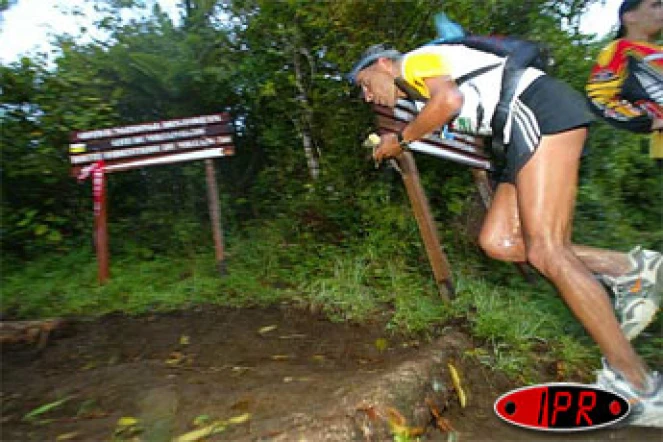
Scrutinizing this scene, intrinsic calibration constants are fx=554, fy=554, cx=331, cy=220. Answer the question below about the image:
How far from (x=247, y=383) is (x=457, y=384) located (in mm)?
1002

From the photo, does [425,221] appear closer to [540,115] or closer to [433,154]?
[433,154]

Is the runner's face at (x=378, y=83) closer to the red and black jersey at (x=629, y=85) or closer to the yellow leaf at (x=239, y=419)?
Result: the red and black jersey at (x=629, y=85)

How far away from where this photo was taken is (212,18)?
489 centimetres

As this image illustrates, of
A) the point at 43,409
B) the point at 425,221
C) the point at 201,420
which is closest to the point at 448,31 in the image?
the point at 425,221

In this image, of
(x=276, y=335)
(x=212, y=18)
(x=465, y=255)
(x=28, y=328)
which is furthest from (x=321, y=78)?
(x=28, y=328)

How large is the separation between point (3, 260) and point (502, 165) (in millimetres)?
4308

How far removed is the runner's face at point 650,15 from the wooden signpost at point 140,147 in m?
2.82

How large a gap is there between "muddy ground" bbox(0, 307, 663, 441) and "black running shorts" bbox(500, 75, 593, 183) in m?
1.08

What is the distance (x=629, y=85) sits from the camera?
3.12 metres

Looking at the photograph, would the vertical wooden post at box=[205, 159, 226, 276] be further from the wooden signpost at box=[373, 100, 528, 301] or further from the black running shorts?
the black running shorts

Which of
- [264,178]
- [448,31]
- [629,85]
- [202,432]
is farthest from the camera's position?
[264,178]

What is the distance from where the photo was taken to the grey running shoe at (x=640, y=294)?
2633 millimetres

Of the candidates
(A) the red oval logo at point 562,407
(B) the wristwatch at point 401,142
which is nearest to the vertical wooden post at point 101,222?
→ (B) the wristwatch at point 401,142

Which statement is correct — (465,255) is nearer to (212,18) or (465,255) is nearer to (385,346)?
(385,346)
